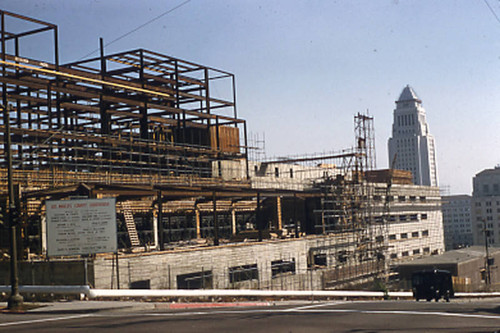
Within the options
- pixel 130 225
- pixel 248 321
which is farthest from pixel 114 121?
pixel 248 321

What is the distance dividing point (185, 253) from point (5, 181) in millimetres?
12629

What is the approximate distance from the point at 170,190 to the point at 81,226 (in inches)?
644

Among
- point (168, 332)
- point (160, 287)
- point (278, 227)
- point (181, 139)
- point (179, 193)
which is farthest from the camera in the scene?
point (181, 139)

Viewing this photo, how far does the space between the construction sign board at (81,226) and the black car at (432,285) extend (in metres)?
15.2

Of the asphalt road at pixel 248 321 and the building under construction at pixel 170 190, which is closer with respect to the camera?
the asphalt road at pixel 248 321

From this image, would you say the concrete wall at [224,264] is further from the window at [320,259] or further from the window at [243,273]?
the window at [320,259]

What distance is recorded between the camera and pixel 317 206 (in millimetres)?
65250

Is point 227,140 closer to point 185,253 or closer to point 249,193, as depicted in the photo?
point 249,193

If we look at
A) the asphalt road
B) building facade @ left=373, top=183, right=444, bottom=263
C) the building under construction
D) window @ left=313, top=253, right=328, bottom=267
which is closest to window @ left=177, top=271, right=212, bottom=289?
the building under construction

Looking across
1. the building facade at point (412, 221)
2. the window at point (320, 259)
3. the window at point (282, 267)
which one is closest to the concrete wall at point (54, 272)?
the window at point (282, 267)

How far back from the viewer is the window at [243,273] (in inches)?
1633

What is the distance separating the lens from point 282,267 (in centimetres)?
4784

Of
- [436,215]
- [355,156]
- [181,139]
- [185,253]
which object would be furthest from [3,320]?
[436,215]

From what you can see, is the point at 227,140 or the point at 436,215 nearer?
the point at 227,140
